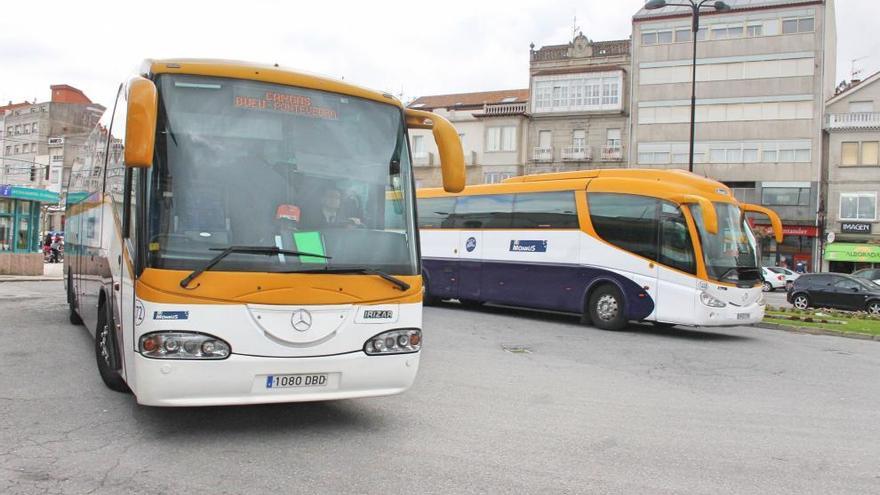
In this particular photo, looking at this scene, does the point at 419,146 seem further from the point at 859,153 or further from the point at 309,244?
the point at 309,244

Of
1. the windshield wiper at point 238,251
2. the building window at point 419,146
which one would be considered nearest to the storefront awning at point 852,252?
the building window at point 419,146

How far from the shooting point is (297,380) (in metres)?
5.80

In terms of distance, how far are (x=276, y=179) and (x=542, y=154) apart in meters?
49.1

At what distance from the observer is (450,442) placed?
20.2ft

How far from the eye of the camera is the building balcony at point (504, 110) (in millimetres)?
55031

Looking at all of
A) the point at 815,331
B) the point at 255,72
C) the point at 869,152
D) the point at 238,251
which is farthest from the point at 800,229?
the point at 238,251

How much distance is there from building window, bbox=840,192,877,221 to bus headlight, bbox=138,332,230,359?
48.1 m

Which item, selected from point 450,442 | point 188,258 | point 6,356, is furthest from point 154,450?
point 6,356

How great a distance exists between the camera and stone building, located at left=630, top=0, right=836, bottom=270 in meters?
47.2

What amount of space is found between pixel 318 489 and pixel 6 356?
658 centimetres

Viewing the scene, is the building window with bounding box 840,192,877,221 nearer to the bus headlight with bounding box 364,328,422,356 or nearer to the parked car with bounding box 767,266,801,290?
the parked car with bounding box 767,266,801,290

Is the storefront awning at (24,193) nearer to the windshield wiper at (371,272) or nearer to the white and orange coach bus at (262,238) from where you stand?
the white and orange coach bus at (262,238)

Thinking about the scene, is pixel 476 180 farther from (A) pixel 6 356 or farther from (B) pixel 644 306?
(A) pixel 6 356

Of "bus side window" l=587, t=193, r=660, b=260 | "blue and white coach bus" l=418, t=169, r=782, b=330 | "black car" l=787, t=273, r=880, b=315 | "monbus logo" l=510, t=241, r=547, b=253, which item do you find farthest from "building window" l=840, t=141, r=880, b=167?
"bus side window" l=587, t=193, r=660, b=260
